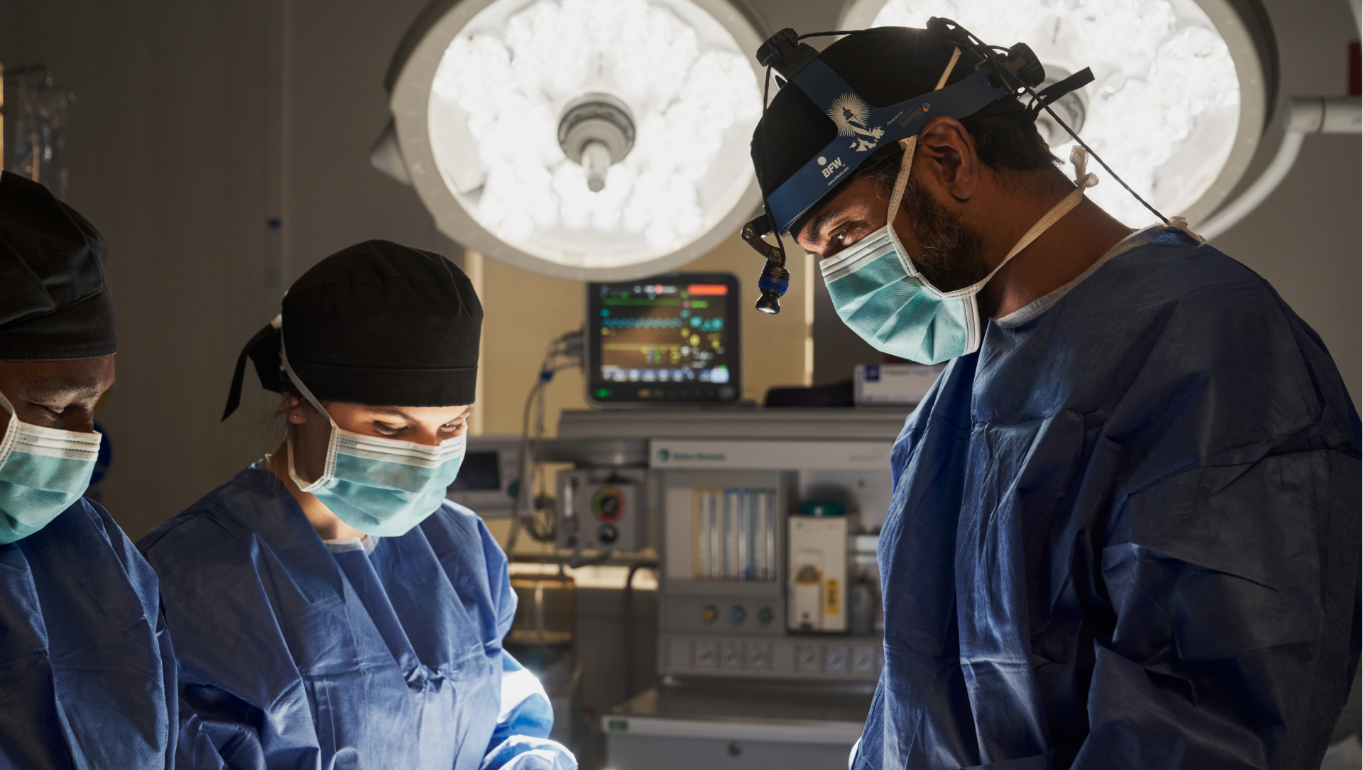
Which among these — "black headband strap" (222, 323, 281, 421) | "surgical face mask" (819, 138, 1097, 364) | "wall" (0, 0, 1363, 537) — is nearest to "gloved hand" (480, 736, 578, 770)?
"black headband strap" (222, 323, 281, 421)

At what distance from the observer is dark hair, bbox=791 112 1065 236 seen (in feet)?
3.21

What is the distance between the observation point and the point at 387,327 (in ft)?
3.97

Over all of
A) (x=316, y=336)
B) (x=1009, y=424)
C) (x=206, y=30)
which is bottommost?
(x=1009, y=424)

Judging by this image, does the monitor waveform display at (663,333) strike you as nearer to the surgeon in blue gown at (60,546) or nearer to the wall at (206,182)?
the wall at (206,182)

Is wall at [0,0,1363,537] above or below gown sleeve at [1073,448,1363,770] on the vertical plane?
above

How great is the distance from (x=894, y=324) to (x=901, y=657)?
1.15 feet

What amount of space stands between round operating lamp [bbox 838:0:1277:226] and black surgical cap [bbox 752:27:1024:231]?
0.03 m

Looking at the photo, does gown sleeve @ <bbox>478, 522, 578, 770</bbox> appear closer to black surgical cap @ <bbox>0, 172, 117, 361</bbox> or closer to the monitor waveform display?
black surgical cap @ <bbox>0, 172, 117, 361</bbox>

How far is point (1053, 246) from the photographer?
38.4 inches

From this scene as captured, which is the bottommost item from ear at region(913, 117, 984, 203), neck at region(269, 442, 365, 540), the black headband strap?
neck at region(269, 442, 365, 540)

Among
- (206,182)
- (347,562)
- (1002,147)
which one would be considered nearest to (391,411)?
(347,562)

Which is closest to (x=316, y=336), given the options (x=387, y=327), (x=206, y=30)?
(x=387, y=327)

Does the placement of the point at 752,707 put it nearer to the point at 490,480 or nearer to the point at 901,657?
the point at 490,480

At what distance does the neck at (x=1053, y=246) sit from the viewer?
0.97m
